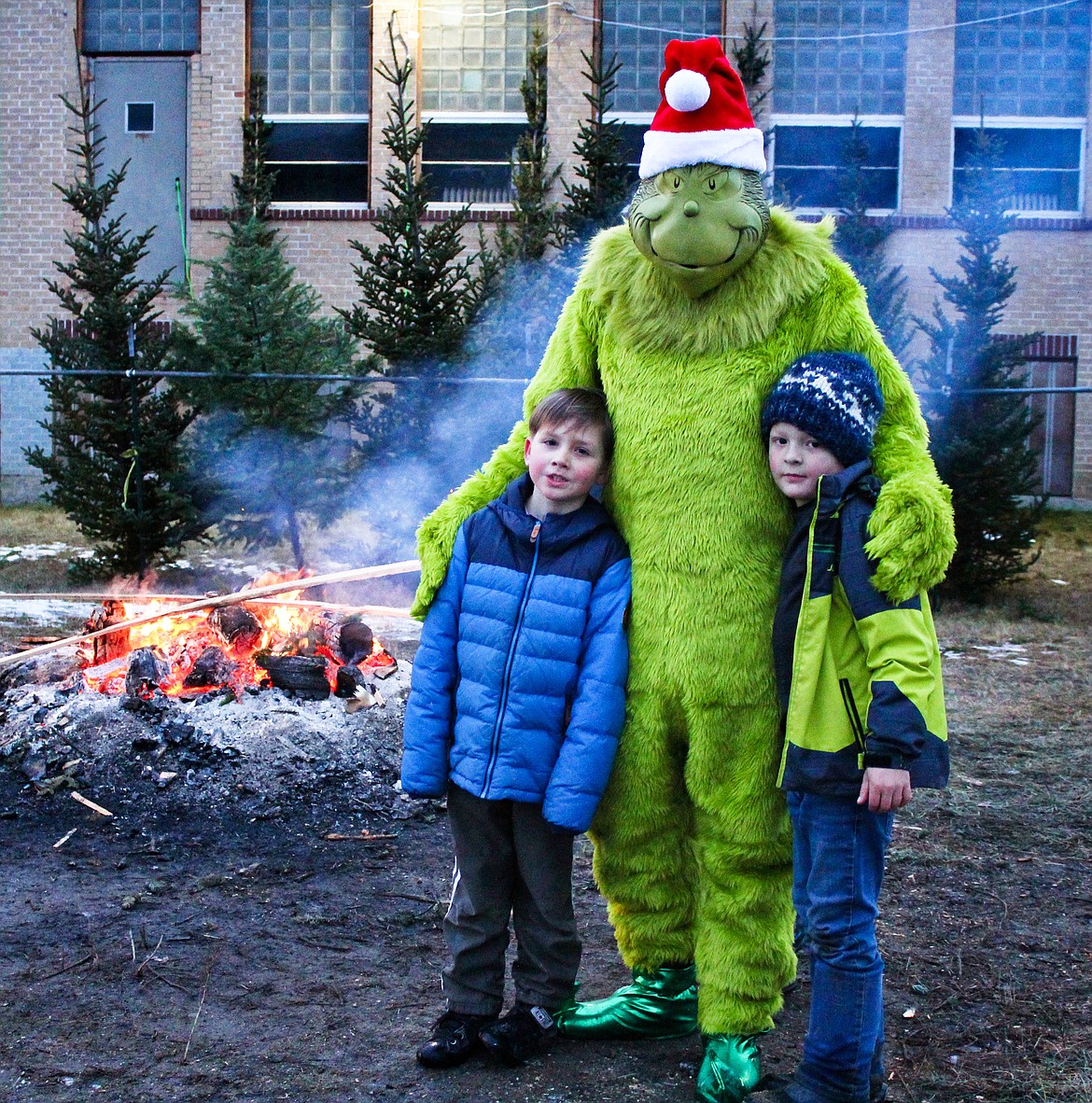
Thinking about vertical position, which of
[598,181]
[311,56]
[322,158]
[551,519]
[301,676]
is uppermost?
[311,56]

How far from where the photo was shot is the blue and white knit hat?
8.78ft

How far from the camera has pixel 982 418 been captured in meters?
9.63

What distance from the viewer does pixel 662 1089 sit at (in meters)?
2.88

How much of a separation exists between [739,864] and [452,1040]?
816 millimetres

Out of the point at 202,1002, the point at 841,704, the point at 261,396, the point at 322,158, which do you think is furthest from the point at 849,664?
the point at 322,158

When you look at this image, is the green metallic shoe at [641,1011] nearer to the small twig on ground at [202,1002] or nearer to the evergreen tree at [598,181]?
the small twig on ground at [202,1002]

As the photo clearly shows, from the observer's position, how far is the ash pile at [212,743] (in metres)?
4.73

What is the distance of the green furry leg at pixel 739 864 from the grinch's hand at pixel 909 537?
18.5 inches

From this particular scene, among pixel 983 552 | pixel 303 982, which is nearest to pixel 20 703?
pixel 303 982

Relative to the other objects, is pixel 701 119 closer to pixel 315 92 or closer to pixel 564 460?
pixel 564 460

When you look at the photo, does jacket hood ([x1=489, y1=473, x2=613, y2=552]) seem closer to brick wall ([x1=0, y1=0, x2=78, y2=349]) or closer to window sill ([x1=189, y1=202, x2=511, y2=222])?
window sill ([x1=189, y1=202, x2=511, y2=222])

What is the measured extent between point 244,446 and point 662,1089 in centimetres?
703

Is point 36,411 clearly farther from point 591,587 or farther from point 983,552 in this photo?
point 591,587

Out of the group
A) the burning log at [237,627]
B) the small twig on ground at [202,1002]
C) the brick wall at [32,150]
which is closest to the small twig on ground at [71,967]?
the small twig on ground at [202,1002]
